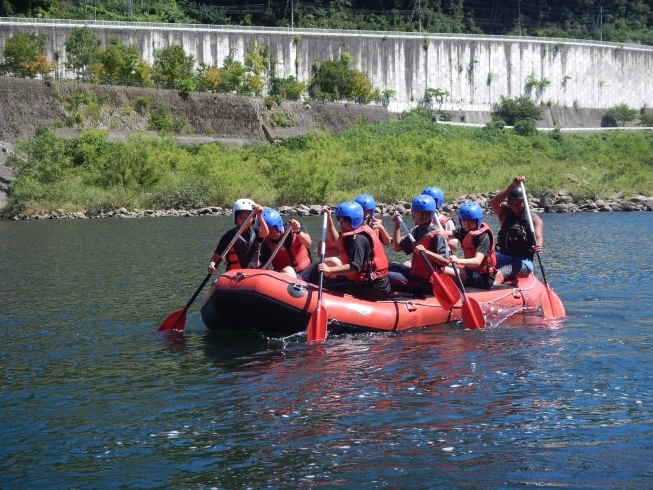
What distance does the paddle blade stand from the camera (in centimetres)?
1147

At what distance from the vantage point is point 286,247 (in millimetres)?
12820

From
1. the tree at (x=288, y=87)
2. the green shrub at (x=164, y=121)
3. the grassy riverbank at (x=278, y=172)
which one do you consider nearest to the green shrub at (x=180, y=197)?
the grassy riverbank at (x=278, y=172)

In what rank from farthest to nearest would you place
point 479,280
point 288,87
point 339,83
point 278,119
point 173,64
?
point 339,83
point 288,87
point 278,119
point 173,64
point 479,280

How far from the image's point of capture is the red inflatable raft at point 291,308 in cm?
1148

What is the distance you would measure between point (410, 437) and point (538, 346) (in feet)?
12.7

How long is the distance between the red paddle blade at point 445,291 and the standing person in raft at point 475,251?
20cm

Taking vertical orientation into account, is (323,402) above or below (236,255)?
below

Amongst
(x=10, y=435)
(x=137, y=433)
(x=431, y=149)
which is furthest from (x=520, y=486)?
(x=431, y=149)

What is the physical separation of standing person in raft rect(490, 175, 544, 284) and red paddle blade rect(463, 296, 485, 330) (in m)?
1.23

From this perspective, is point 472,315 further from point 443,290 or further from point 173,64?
point 173,64

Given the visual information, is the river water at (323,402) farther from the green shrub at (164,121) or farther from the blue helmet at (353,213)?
the green shrub at (164,121)

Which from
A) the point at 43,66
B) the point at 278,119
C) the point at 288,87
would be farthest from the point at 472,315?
the point at 288,87

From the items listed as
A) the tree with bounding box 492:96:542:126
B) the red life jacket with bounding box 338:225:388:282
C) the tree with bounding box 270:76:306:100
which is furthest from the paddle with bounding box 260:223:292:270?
the tree with bounding box 492:96:542:126

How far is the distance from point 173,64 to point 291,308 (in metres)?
42.8
